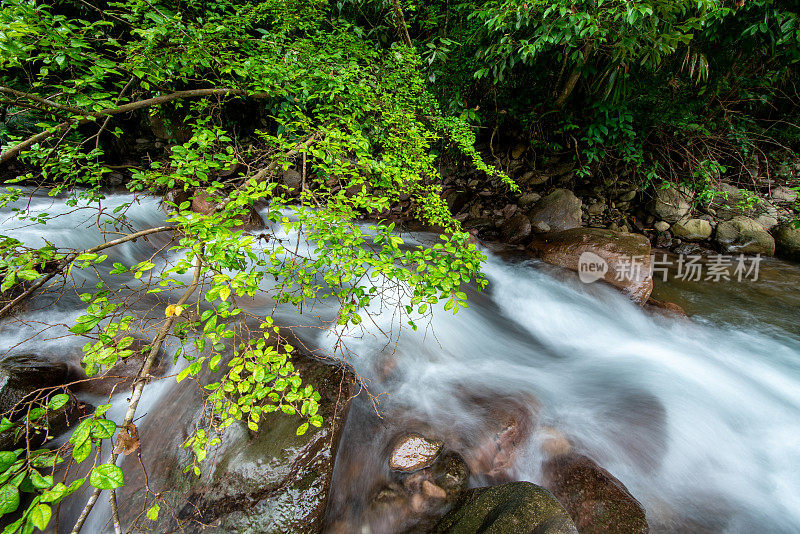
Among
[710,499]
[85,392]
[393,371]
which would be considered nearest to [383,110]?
[393,371]

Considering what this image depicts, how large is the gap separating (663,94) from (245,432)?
8020 millimetres

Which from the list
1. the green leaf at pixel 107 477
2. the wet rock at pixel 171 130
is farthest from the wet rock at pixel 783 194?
the wet rock at pixel 171 130

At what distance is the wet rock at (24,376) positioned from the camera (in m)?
2.24

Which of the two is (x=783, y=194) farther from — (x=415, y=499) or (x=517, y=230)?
(x=415, y=499)

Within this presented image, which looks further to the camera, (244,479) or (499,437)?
(499,437)

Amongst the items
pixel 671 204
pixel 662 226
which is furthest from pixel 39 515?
pixel 671 204

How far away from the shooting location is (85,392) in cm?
263

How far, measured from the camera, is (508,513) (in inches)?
68.5

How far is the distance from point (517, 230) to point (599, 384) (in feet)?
10.6

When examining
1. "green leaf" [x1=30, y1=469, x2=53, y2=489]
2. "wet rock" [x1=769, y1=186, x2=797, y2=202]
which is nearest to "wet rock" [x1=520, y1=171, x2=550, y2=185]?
"wet rock" [x1=769, y1=186, x2=797, y2=202]

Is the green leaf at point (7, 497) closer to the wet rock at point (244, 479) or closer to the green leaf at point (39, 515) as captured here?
the green leaf at point (39, 515)

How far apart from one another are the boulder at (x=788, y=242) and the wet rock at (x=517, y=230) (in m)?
4.56

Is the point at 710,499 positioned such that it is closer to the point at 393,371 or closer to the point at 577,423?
the point at 577,423

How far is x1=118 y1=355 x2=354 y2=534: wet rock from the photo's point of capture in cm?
185
